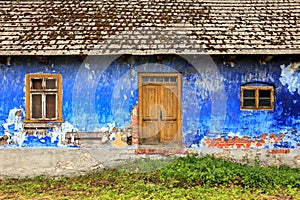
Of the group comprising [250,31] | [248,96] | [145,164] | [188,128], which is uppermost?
[250,31]

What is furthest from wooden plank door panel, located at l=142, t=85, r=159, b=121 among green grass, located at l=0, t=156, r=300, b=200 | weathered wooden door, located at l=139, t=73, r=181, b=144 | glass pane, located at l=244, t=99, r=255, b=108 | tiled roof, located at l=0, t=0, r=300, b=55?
glass pane, located at l=244, t=99, r=255, b=108

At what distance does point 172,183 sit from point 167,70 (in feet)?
9.65

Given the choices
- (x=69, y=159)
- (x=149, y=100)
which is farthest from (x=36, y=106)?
(x=149, y=100)

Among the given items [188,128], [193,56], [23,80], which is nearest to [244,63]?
[193,56]

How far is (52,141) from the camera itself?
9812mm

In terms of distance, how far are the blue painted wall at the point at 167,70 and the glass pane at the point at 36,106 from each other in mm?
261

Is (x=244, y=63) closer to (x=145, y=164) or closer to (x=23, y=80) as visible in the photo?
(x=145, y=164)

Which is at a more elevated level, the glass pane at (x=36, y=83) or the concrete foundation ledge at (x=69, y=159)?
the glass pane at (x=36, y=83)

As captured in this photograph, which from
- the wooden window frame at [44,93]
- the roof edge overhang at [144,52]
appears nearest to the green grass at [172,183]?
the wooden window frame at [44,93]

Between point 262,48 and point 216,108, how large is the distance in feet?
6.23

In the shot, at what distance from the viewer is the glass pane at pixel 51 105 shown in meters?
9.90

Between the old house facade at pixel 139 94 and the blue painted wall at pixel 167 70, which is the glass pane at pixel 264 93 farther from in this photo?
the blue painted wall at pixel 167 70

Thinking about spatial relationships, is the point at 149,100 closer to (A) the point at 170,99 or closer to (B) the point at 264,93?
(A) the point at 170,99

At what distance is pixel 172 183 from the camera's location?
8.68 metres
